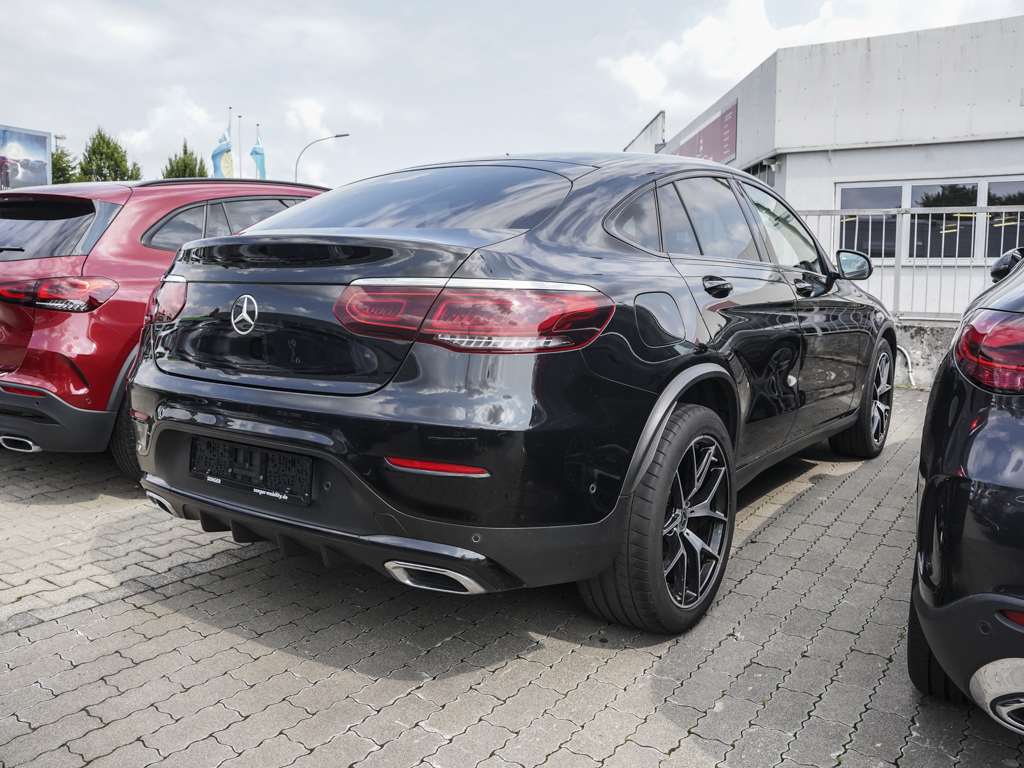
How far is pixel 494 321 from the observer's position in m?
2.33

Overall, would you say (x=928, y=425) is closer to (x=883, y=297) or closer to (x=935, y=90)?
(x=883, y=297)

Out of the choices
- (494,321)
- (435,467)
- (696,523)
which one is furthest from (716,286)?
(435,467)

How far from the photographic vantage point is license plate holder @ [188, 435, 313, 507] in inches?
101

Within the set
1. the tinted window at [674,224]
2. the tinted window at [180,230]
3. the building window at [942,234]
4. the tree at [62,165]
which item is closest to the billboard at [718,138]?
the building window at [942,234]

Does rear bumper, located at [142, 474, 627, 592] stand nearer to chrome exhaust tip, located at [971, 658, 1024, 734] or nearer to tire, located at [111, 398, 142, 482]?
chrome exhaust tip, located at [971, 658, 1024, 734]

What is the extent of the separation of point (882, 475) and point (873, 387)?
550 millimetres

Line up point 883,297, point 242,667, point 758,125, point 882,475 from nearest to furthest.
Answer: point 242,667, point 882,475, point 883,297, point 758,125

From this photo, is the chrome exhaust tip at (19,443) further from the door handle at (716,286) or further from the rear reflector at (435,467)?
the door handle at (716,286)

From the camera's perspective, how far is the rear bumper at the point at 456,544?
93.9 inches

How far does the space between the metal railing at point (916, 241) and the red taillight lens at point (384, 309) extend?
312 inches

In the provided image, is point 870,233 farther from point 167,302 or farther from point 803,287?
point 167,302

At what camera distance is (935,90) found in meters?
13.7

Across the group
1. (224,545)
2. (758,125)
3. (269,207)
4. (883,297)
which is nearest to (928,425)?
(224,545)

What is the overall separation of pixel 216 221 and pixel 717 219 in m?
3.00
